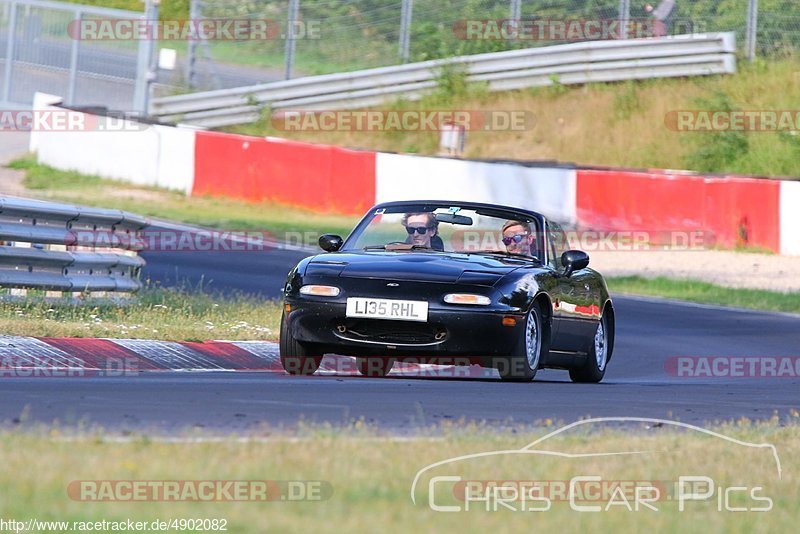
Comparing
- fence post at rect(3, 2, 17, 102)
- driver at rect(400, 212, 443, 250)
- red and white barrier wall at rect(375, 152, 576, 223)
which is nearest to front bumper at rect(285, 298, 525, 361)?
driver at rect(400, 212, 443, 250)

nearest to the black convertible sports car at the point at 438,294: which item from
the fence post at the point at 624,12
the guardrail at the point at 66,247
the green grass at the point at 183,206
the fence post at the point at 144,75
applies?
the guardrail at the point at 66,247

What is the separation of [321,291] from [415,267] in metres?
0.58

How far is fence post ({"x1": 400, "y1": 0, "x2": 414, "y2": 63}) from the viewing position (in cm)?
3108

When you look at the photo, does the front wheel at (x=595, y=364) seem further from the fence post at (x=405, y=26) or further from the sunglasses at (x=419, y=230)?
the fence post at (x=405, y=26)

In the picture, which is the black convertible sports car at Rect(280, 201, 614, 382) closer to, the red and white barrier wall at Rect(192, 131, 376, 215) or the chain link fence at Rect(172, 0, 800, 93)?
the red and white barrier wall at Rect(192, 131, 376, 215)

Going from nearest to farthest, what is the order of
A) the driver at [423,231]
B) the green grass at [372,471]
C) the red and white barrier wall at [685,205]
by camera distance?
1. the green grass at [372,471]
2. the driver at [423,231]
3. the red and white barrier wall at [685,205]

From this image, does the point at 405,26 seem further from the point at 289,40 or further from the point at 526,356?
the point at 526,356

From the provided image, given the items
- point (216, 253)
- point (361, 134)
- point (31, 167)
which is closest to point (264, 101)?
point (361, 134)

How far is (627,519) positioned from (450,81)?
28.0 metres

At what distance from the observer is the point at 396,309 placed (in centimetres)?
882

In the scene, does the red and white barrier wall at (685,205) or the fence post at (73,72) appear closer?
the red and white barrier wall at (685,205)

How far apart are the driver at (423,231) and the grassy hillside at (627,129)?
19314 millimetres

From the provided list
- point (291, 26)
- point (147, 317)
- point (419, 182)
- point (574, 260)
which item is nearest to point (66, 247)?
point (147, 317)

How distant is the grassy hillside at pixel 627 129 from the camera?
28984 millimetres
